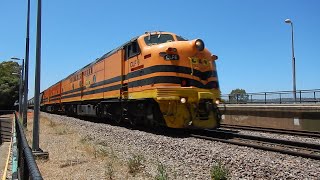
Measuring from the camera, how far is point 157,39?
15141mm

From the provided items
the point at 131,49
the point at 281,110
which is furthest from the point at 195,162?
the point at 281,110

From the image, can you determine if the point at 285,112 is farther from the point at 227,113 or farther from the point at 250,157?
the point at 250,157

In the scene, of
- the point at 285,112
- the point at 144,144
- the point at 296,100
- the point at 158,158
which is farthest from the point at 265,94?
the point at 158,158

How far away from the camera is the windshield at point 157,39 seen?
1491 centimetres

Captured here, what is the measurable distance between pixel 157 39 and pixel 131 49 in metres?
1.36

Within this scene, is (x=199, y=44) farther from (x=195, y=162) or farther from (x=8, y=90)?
(x=8, y=90)

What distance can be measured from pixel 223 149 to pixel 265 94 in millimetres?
16171

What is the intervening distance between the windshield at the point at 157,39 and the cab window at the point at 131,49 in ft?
1.80

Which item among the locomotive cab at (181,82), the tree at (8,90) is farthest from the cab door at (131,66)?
the tree at (8,90)

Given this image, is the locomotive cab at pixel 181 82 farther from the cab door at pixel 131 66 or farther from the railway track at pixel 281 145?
the railway track at pixel 281 145

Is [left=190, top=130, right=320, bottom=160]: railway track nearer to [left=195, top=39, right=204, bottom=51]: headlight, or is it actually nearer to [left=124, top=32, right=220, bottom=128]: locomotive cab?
[left=124, top=32, right=220, bottom=128]: locomotive cab

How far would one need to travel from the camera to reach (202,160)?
29.0ft

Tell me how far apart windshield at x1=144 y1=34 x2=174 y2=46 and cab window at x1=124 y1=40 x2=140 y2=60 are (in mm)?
549

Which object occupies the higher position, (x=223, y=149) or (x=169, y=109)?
(x=169, y=109)
